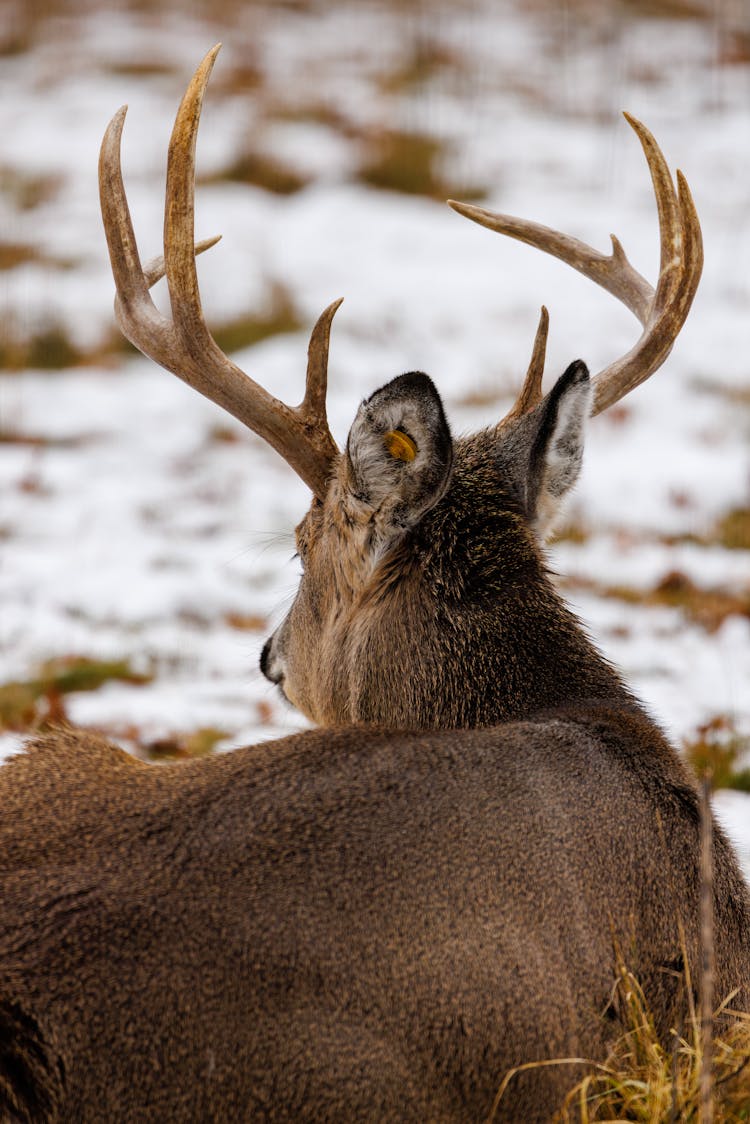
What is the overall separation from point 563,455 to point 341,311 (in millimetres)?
10671

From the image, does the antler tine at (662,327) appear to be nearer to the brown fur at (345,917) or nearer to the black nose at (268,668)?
the black nose at (268,668)

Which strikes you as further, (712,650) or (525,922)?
(712,650)

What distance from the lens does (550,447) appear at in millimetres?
4102

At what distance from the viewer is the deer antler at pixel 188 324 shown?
12.7ft

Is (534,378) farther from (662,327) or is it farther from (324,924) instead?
(324,924)

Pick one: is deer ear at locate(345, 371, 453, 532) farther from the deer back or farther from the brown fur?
the deer back

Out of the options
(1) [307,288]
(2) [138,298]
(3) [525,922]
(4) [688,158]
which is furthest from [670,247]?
(4) [688,158]

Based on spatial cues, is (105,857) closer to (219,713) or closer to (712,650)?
(219,713)

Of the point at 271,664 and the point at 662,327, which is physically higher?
the point at 662,327

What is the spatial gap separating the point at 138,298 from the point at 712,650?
4383 mm

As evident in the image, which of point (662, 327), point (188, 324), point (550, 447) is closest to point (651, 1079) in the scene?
point (550, 447)

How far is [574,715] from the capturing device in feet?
11.3

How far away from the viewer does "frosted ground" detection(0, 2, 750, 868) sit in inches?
303

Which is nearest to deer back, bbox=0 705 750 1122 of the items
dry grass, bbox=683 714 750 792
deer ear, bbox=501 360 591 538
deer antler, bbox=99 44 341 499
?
deer ear, bbox=501 360 591 538
